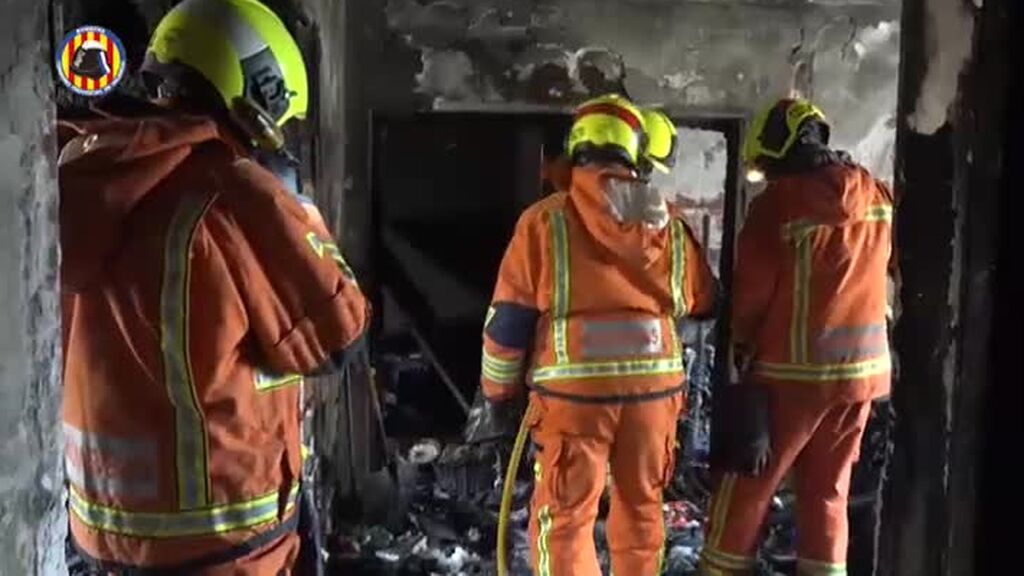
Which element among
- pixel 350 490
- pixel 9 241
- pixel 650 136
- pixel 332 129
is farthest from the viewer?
pixel 350 490

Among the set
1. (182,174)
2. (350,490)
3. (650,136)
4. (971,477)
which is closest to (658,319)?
(650,136)

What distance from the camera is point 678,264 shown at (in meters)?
3.90

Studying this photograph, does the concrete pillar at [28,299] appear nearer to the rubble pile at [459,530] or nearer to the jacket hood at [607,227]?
the jacket hood at [607,227]

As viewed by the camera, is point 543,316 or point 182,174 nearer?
point 182,174

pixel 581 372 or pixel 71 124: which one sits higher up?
pixel 71 124

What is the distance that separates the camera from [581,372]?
3846 mm

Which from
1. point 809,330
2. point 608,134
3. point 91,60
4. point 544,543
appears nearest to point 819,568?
point 809,330

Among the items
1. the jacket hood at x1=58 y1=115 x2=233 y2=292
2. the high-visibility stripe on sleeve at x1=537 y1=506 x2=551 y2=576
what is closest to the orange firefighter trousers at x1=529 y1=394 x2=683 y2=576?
the high-visibility stripe on sleeve at x1=537 y1=506 x2=551 y2=576

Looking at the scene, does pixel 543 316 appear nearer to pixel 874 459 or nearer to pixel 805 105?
pixel 805 105

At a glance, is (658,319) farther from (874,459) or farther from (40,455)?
(40,455)

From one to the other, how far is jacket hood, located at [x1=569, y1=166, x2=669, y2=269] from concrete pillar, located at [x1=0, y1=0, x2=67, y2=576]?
8.52ft

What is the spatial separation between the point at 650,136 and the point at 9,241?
365cm

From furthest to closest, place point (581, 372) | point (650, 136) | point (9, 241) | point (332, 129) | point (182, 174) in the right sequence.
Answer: point (332, 129), point (650, 136), point (581, 372), point (182, 174), point (9, 241)

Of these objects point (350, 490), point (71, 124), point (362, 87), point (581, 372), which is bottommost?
point (350, 490)
